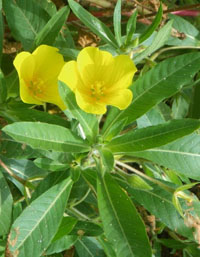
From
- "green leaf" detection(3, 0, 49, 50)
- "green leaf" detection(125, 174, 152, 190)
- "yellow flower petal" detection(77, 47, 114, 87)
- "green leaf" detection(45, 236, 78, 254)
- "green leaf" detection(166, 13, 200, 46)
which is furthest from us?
"green leaf" detection(166, 13, 200, 46)

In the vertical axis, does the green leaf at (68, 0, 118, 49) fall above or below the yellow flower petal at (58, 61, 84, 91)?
above

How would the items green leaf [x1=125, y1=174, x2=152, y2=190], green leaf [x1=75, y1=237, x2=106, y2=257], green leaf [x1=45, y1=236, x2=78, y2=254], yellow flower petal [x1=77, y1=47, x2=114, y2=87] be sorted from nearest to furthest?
green leaf [x1=125, y1=174, x2=152, y2=190] → yellow flower petal [x1=77, y1=47, x2=114, y2=87] → green leaf [x1=45, y1=236, x2=78, y2=254] → green leaf [x1=75, y1=237, x2=106, y2=257]

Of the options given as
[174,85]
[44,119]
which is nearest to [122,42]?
[174,85]

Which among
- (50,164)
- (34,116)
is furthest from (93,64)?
(50,164)

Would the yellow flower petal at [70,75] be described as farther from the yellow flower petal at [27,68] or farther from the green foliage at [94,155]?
the yellow flower petal at [27,68]

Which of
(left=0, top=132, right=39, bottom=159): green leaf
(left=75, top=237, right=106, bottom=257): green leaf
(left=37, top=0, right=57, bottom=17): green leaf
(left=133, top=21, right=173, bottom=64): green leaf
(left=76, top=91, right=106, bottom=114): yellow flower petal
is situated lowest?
(left=75, top=237, right=106, bottom=257): green leaf

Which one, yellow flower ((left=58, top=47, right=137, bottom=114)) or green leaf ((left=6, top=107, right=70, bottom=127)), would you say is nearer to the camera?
yellow flower ((left=58, top=47, right=137, bottom=114))

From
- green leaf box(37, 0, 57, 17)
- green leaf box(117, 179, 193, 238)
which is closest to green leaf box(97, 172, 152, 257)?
green leaf box(117, 179, 193, 238)

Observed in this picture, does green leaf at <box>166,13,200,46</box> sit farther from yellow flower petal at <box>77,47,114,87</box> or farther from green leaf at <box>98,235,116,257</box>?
green leaf at <box>98,235,116,257</box>

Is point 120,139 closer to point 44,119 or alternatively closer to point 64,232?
point 44,119
